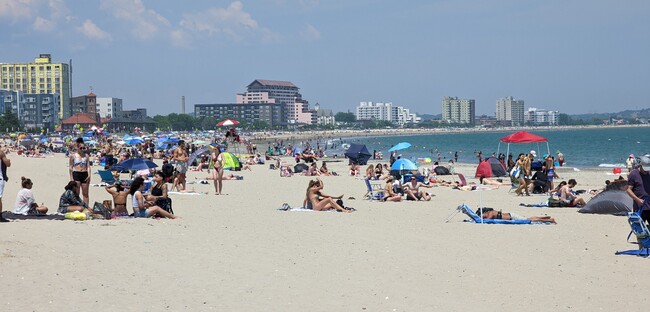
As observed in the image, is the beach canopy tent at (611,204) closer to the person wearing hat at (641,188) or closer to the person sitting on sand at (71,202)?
the person wearing hat at (641,188)

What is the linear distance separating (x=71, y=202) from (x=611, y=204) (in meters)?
9.92

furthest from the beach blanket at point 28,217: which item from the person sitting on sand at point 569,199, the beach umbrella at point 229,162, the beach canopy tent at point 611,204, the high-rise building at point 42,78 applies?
the high-rise building at point 42,78

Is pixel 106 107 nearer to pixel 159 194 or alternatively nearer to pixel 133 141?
pixel 133 141

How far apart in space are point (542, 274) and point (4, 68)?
159m

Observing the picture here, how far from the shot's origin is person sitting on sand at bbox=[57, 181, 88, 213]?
494 inches

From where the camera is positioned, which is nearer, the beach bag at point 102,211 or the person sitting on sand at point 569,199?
the beach bag at point 102,211

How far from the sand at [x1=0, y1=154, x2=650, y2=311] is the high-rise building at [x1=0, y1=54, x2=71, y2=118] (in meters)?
143

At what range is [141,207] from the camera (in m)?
12.9

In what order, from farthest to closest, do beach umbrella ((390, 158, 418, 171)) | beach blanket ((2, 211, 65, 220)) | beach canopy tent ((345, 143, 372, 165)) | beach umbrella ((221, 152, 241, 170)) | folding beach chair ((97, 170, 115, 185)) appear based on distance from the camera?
beach canopy tent ((345, 143, 372, 165)) → beach umbrella ((221, 152, 241, 170)) → beach umbrella ((390, 158, 418, 171)) → folding beach chair ((97, 170, 115, 185)) → beach blanket ((2, 211, 65, 220))

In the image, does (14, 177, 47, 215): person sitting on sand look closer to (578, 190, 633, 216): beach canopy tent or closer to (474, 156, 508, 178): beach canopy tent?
(578, 190, 633, 216): beach canopy tent


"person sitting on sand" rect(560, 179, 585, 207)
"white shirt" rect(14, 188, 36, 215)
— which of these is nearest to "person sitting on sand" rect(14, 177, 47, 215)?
"white shirt" rect(14, 188, 36, 215)

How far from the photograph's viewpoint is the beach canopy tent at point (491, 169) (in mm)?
26547

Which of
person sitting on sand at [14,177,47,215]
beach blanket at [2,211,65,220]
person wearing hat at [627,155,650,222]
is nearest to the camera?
person wearing hat at [627,155,650,222]

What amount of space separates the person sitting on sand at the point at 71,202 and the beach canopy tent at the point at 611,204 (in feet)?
30.9
